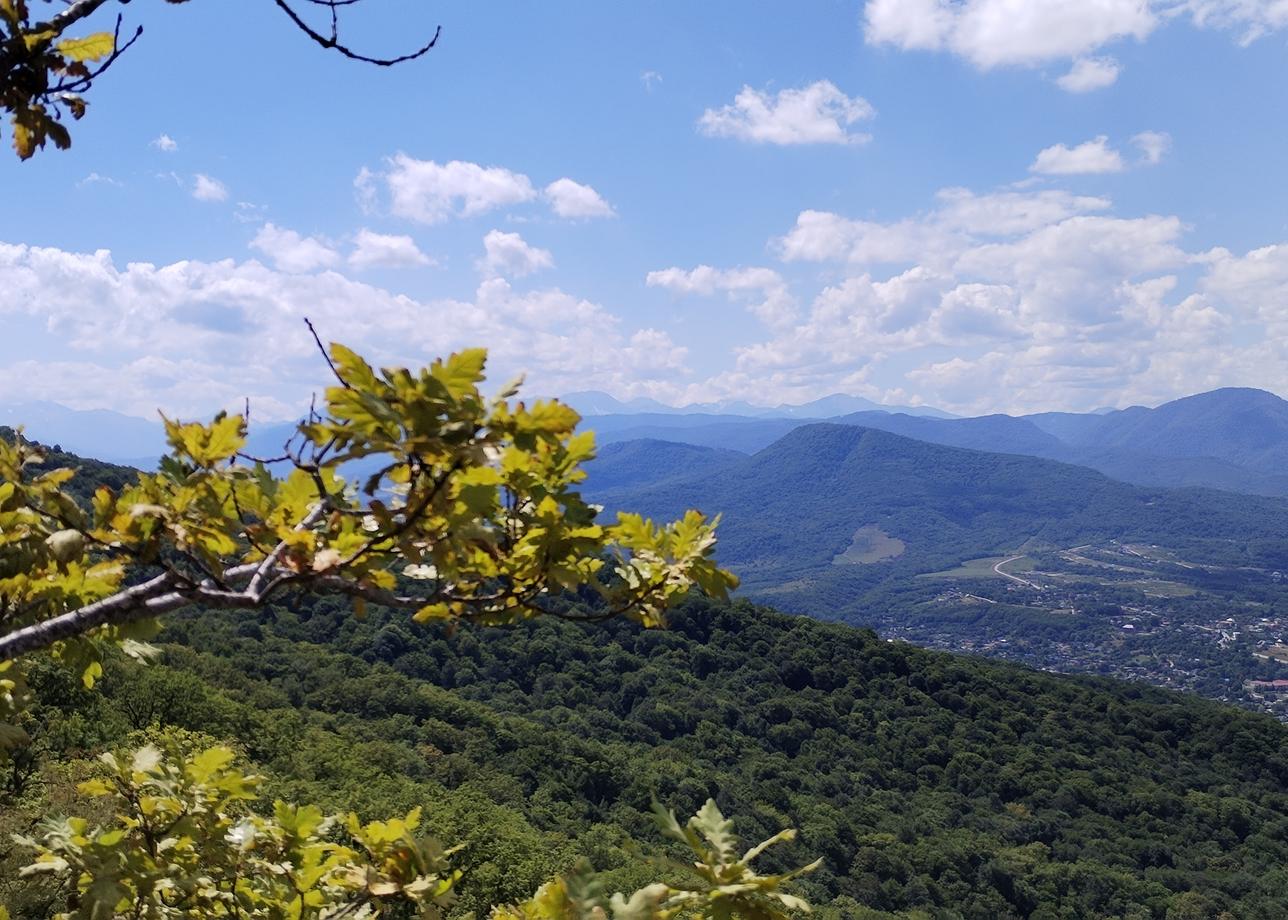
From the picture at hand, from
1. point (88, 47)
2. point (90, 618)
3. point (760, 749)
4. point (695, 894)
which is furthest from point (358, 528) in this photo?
point (760, 749)

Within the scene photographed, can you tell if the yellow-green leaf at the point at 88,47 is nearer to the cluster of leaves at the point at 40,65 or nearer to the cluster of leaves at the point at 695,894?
the cluster of leaves at the point at 40,65

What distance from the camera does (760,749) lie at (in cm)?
6009

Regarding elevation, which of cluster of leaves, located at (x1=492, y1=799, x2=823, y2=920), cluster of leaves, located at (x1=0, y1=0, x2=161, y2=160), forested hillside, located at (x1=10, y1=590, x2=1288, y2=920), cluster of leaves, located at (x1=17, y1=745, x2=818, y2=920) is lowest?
forested hillside, located at (x1=10, y1=590, x2=1288, y2=920)

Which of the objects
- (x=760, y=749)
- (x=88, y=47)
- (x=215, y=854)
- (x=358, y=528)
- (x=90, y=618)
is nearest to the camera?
(x=90, y=618)

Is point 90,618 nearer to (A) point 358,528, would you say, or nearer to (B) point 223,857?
(A) point 358,528

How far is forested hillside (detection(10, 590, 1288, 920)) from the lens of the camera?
29609 millimetres

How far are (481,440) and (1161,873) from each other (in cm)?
6324

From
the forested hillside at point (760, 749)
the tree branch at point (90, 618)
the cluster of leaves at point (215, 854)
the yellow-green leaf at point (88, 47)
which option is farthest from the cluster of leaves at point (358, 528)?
the forested hillside at point (760, 749)

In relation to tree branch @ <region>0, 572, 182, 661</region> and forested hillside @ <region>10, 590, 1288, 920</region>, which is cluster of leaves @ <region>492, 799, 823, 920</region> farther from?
forested hillside @ <region>10, 590, 1288, 920</region>

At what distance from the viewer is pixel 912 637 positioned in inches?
6063

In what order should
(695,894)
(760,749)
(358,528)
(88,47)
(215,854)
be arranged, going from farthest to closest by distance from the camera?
(760,749) < (215,854) < (88,47) < (358,528) < (695,894)

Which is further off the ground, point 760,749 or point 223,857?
point 223,857

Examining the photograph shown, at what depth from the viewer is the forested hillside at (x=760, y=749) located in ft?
97.1

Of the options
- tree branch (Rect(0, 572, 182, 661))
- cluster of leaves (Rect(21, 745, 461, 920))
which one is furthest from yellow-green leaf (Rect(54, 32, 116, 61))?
cluster of leaves (Rect(21, 745, 461, 920))
